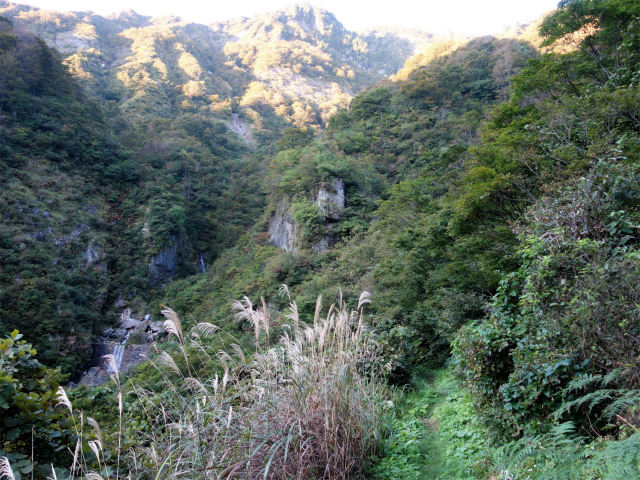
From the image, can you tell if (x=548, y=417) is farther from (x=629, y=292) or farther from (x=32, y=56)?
(x=32, y=56)

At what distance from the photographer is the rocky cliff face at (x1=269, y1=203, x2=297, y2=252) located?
22.5m

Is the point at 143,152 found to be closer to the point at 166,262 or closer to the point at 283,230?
the point at 166,262

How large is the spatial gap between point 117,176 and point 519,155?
109 ft

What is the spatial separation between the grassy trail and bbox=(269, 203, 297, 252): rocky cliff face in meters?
17.2

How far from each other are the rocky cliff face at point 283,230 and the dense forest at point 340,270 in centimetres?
26

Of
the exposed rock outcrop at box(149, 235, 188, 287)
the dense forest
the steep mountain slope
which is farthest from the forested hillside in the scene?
the steep mountain slope

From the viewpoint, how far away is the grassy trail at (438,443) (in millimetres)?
2982

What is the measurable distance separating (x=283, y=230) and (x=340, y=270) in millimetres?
10082

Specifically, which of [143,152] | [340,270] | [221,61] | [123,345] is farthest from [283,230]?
[221,61]

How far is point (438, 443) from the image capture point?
12.3 ft

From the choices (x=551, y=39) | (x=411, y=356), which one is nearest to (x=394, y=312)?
(x=411, y=356)

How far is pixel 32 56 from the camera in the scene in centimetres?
2862

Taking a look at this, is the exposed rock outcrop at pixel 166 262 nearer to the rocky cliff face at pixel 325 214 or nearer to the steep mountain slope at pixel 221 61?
the rocky cliff face at pixel 325 214

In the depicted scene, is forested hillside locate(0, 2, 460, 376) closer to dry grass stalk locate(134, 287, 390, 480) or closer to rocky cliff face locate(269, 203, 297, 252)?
rocky cliff face locate(269, 203, 297, 252)
